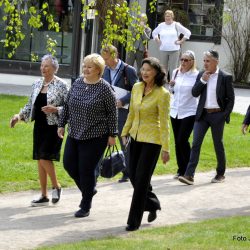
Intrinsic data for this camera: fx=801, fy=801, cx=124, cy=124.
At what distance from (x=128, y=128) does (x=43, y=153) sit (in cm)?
127

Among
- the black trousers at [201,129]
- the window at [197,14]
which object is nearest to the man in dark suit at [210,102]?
the black trousers at [201,129]

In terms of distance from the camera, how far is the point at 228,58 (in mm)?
23688

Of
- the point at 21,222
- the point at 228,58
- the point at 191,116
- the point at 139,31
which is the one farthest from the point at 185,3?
the point at 21,222

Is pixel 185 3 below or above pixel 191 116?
above

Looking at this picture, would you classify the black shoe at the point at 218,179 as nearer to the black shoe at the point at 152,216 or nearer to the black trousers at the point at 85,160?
the black shoe at the point at 152,216

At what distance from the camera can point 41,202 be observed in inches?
366

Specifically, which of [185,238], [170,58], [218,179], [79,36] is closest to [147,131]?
[185,238]

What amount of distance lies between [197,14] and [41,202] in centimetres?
1536

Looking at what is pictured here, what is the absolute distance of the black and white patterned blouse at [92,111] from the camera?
855 cm

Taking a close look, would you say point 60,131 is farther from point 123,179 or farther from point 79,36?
point 79,36

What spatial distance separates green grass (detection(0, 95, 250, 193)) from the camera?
10.5 metres

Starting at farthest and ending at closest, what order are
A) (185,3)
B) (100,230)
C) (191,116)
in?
(185,3) → (191,116) → (100,230)

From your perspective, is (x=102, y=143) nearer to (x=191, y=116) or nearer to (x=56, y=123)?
(x=56, y=123)

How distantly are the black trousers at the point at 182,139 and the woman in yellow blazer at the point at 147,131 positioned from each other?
9.12 feet
